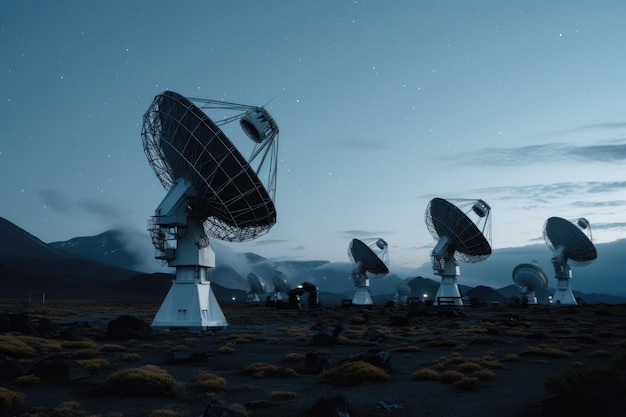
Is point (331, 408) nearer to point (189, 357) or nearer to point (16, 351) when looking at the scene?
point (189, 357)

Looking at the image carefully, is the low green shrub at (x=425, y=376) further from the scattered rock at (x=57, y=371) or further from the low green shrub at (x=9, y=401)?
the low green shrub at (x=9, y=401)

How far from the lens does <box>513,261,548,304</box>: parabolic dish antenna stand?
106 m

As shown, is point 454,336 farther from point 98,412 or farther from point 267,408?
point 98,412

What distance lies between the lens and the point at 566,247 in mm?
95812

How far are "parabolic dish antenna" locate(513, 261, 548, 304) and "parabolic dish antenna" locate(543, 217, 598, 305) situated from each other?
15.3 feet

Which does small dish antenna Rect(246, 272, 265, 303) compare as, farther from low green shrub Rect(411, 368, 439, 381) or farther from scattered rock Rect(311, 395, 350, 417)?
scattered rock Rect(311, 395, 350, 417)

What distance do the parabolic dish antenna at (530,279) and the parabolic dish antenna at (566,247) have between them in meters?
4.67

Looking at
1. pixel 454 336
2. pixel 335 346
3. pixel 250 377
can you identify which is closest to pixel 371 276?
pixel 454 336

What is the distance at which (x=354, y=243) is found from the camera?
329ft

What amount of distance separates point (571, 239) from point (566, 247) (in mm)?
1976

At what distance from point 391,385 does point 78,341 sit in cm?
2051

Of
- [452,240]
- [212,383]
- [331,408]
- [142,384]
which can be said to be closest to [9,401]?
[142,384]

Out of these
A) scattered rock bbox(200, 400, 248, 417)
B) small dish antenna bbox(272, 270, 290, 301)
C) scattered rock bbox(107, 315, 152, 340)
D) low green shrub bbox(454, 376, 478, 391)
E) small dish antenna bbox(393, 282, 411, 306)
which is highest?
small dish antenna bbox(272, 270, 290, 301)

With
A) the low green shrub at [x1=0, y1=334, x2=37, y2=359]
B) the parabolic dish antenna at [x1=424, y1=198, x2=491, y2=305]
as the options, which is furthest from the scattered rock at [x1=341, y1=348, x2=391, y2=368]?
the parabolic dish antenna at [x1=424, y1=198, x2=491, y2=305]
